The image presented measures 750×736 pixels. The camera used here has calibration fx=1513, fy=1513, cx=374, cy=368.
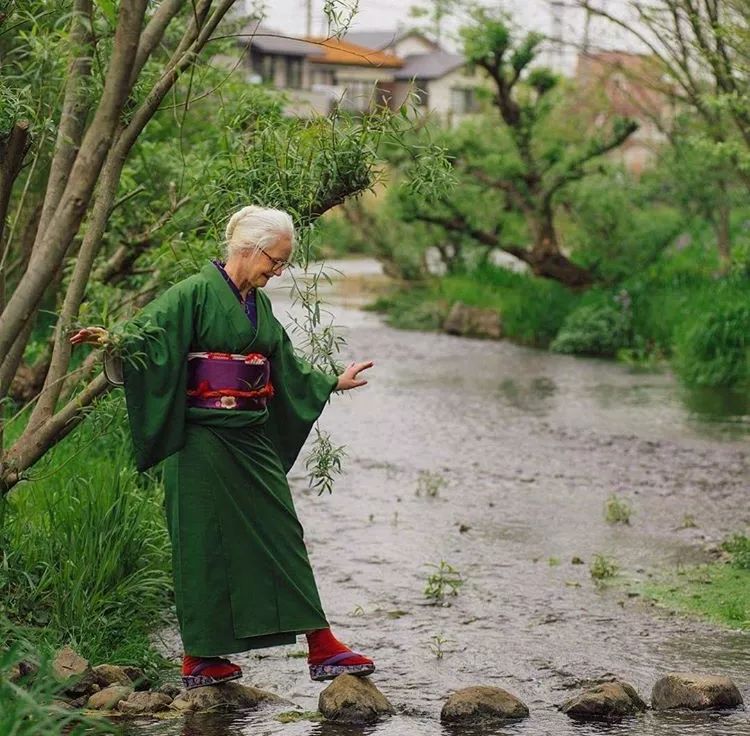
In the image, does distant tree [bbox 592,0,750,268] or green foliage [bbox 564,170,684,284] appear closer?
distant tree [bbox 592,0,750,268]

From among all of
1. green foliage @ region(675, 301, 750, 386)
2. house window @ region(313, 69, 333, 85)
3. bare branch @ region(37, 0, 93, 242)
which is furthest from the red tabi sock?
house window @ region(313, 69, 333, 85)

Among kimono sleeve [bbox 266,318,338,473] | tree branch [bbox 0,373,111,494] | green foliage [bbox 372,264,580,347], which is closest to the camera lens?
tree branch [bbox 0,373,111,494]

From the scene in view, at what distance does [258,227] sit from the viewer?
573cm

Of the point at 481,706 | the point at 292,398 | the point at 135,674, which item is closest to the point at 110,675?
the point at 135,674

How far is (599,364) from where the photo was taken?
1870 centimetres

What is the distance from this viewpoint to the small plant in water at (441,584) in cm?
778

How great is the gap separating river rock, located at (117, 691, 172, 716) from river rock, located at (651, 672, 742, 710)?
189 cm

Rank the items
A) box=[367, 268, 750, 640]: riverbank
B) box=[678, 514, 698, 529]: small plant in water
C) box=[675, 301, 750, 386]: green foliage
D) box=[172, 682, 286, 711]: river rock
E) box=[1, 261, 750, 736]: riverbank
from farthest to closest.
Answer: box=[367, 268, 750, 640]: riverbank < box=[675, 301, 750, 386]: green foliage < box=[678, 514, 698, 529]: small plant in water < box=[1, 261, 750, 736]: riverbank < box=[172, 682, 286, 711]: river rock

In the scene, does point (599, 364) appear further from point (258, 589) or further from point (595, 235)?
point (258, 589)

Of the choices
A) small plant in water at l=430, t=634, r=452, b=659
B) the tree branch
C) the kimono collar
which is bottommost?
small plant in water at l=430, t=634, r=452, b=659

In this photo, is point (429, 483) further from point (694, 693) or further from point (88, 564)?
point (694, 693)

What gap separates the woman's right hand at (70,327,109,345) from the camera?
5.36 metres

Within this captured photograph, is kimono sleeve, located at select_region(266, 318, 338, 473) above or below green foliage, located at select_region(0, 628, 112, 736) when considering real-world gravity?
above

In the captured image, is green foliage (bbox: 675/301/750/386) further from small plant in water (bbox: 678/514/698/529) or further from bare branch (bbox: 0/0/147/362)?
bare branch (bbox: 0/0/147/362)
